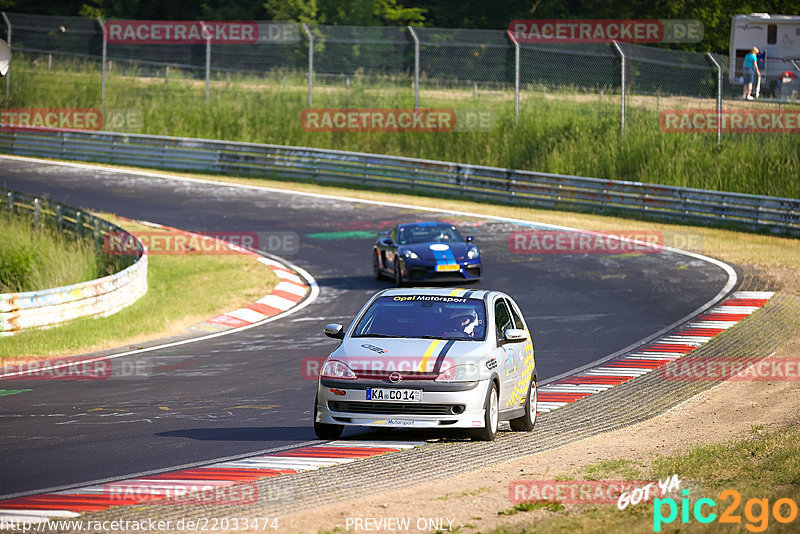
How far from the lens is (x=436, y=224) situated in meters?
23.0

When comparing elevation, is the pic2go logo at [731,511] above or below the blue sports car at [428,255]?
above

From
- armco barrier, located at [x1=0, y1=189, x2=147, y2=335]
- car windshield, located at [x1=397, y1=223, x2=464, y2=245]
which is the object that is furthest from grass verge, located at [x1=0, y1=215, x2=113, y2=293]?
car windshield, located at [x1=397, y1=223, x2=464, y2=245]

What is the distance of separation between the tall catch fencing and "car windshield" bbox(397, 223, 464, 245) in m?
11.6

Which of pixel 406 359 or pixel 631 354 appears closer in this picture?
pixel 406 359

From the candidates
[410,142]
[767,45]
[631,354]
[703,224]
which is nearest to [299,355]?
[631,354]

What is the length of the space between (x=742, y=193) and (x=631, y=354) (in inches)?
605

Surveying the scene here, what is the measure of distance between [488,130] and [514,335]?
27537 mm

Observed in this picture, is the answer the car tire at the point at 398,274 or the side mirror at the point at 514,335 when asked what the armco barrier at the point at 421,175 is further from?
the side mirror at the point at 514,335

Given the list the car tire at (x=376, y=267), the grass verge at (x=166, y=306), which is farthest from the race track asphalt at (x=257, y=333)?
the grass verge at (x=166, y=306)

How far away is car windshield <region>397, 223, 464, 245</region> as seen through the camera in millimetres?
22391

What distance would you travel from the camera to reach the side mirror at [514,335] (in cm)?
1096

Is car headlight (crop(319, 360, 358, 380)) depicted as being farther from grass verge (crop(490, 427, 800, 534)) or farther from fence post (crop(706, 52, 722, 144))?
fence post (crop(706, 52, 722, 144))

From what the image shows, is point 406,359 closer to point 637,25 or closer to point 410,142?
point 410,142

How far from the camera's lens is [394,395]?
402 inches
